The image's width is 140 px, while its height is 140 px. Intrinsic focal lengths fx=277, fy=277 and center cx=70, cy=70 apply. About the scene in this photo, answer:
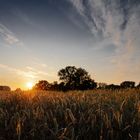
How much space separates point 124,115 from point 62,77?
295 ft

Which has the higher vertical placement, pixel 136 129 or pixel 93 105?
pixel 93 105

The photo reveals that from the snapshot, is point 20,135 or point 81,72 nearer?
point 20,135

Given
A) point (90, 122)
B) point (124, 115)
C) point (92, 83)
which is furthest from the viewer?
point (92, 83)

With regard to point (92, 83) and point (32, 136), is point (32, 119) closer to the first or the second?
point (32, 136)

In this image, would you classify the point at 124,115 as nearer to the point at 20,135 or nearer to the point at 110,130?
the point at 110,130

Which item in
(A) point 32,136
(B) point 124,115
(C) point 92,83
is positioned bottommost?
(A) point 32,136

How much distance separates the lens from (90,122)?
355 centimetres

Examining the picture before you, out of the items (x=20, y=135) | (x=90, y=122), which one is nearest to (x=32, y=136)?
(x=20, y=135)

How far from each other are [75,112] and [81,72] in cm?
9134

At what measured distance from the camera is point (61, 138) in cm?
303

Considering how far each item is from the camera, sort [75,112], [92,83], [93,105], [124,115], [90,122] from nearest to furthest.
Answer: [90,122] → [124,115] → [75,112] → [93,105] → [92,83]

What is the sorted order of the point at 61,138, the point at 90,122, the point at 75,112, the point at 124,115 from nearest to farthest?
the point at 61,138, the point at 90,122, the point at 124,115, the point at 75,112

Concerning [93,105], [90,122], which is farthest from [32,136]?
[93,105]

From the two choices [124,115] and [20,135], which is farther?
[124,115]
